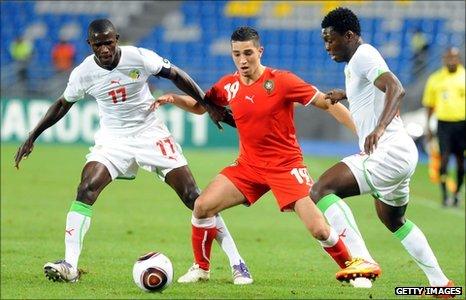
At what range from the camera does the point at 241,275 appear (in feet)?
30.0

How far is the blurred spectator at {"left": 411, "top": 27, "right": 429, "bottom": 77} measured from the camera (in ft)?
102

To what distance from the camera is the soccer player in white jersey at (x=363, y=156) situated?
315 inches

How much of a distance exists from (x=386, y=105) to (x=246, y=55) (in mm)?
1510

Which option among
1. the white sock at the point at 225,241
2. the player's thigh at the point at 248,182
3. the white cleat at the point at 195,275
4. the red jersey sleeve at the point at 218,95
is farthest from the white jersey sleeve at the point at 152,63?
the white cleat at the point at 195,275

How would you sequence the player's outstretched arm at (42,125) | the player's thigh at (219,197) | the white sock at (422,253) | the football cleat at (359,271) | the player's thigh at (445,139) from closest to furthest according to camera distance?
1. the football cleat at (359,271)
2. the white sock at (422,253)
3. the player's thigh at (219,197)
4. the player's outstretched arm at (42,125)
5. the player's thigh at (445,139)

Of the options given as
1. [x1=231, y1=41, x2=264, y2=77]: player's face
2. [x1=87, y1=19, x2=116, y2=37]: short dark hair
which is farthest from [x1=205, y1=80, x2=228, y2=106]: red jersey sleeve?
[x1=87, y1=19, x2=116, y2=37]: short dark hair

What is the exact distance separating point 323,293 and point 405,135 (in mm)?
1434

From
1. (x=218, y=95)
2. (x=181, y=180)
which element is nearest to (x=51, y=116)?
(x=181, y=180)

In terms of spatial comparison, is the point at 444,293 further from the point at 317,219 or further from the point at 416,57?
the point at 416,57

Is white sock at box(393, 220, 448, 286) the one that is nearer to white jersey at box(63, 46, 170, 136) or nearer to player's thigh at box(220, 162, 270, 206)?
player's thigh at box(220, 162, 270, 206)

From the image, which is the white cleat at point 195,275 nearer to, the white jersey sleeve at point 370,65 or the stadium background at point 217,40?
the white jersey sleeve at point 370,65

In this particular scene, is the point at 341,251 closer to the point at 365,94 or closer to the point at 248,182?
the point at 248,182

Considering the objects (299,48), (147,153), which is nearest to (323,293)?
(147,153)

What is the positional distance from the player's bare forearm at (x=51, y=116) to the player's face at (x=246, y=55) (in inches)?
71.1
